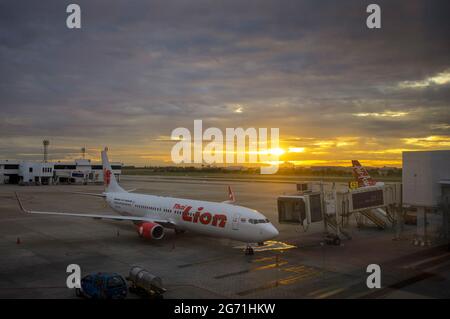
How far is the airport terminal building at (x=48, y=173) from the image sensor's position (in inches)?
4587

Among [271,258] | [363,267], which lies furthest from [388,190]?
[271,258]

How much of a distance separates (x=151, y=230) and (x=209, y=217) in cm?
499

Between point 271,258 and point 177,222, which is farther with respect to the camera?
point 177,222

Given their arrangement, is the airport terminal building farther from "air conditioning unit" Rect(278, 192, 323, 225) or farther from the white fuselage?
"air conditioning unit" Rect(278, 192, 323, 225)

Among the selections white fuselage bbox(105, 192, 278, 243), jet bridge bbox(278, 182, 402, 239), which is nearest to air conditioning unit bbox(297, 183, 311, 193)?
jet bridge bbox(278, 182, 402, 239)

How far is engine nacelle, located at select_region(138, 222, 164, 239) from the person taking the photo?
30545 mm

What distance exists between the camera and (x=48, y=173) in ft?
387

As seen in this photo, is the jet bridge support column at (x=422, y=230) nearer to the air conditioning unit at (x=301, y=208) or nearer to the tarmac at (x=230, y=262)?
the tarmac at (x=230, y=262)

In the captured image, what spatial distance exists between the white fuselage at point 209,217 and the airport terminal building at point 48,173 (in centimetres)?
8915

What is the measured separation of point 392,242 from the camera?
107 feet

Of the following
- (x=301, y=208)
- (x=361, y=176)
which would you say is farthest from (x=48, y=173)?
(x=301, y=208)

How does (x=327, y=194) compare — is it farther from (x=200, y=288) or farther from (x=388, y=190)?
(x=200, y=288)
